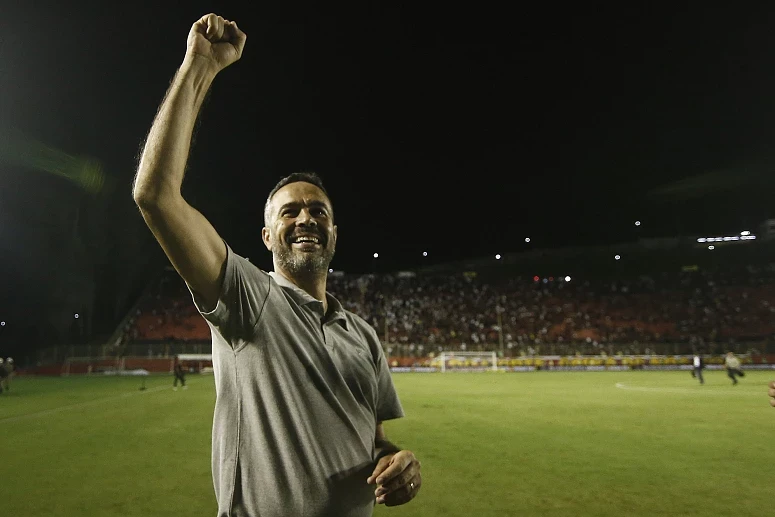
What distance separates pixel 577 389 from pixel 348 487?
23.5m

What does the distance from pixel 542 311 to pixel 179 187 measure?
54.2 meters

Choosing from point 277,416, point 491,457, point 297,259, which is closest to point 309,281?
point 297,259

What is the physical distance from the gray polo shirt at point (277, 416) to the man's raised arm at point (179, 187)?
0.27 ft

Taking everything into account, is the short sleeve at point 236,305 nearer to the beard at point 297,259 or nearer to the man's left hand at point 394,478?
the beard at point 297,259

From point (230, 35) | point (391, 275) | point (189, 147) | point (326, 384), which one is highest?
point (391, 275)

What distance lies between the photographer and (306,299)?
2209 mm

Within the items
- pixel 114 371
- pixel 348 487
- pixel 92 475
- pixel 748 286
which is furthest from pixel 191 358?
pixel 748 286

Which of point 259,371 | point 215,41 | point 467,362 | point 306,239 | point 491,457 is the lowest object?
point 467,362

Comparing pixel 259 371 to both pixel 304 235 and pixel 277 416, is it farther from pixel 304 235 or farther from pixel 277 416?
pixel 304 235

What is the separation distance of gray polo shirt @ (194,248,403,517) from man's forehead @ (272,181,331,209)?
48 centimetres

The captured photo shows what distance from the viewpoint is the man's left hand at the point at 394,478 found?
205 cm

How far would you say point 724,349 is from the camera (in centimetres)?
3769

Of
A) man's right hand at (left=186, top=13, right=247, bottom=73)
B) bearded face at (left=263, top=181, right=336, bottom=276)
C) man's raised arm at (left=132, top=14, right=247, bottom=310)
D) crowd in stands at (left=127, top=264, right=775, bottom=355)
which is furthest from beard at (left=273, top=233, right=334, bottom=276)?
crowd in stands at (left=127, top=264, right=775, bottom=355)

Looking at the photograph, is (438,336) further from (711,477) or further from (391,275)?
(711,477)
